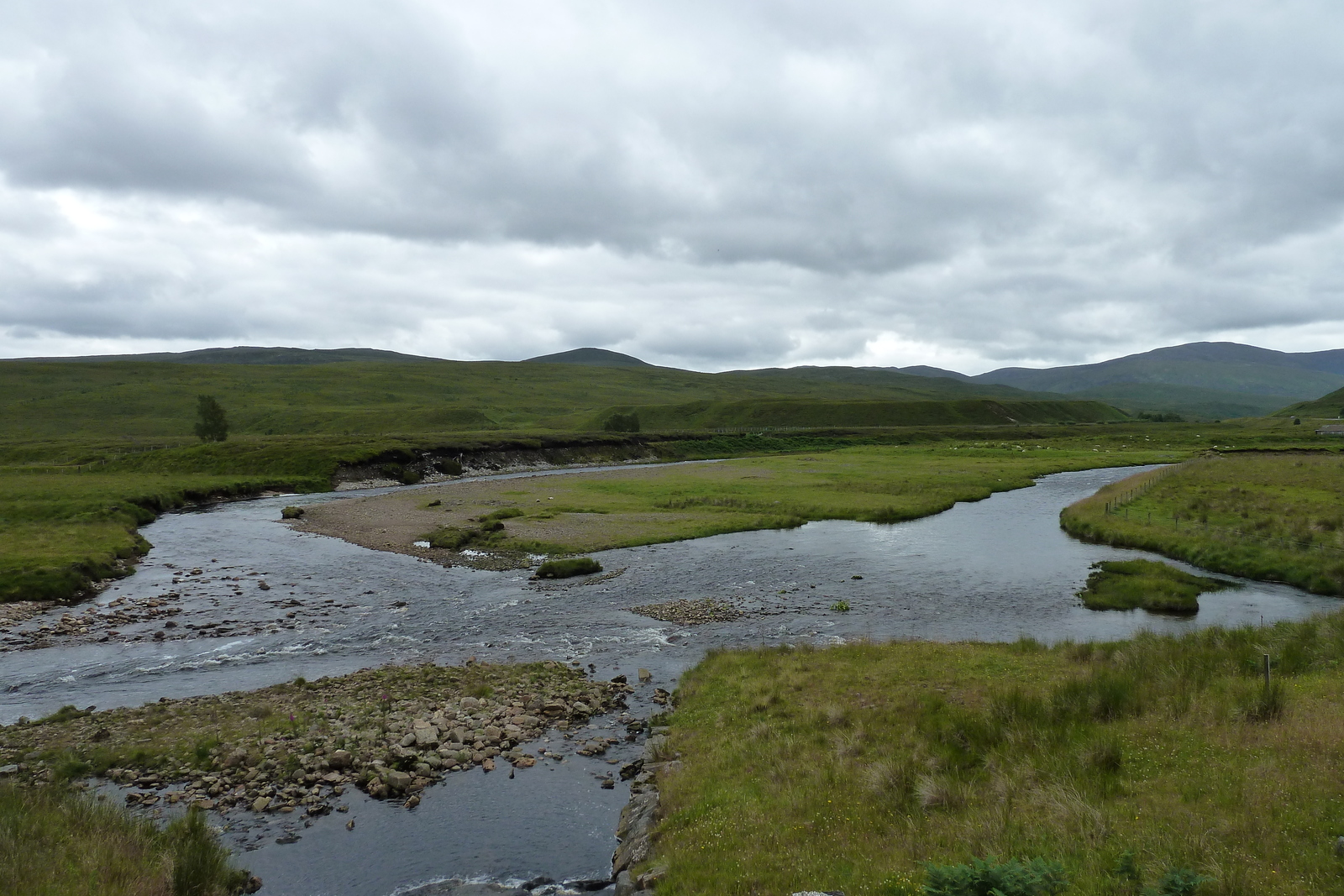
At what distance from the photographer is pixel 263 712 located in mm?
19641

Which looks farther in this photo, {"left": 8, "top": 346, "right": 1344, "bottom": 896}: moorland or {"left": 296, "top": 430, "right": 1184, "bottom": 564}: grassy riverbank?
{"left": 296, "top": 430, "right": 1184, "bottom": 564}: grassy riverbank

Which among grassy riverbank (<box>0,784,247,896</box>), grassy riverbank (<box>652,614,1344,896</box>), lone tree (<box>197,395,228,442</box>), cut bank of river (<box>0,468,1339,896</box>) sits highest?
lone tree (<box>197,395,228,442</box>)

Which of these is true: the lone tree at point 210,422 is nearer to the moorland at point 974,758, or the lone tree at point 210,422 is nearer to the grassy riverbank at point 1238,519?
the moorland at point 974,758

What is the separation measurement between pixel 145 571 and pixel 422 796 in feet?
112

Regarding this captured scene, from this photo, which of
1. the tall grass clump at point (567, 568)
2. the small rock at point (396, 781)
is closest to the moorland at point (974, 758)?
the small rock at point (396, 781)

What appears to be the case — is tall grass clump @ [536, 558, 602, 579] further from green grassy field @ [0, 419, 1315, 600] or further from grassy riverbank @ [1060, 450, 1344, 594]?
grassy riverbank @ [1060, 450, 1344, 594]

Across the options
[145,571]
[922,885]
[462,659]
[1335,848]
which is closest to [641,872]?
[922,885]

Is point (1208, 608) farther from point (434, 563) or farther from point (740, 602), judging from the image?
point (434, 563)

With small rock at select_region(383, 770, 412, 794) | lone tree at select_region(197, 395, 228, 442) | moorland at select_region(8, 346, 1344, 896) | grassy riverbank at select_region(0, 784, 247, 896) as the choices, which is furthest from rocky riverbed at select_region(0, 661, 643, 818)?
lone tree at select_region(197, 395, 228, 442)

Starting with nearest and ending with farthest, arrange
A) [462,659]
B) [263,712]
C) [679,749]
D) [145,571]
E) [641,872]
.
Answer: [641,872], [679,749], [263,712], [462,659], [145,571]

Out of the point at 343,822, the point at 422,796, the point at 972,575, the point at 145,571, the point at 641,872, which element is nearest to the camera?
the point at 641,872

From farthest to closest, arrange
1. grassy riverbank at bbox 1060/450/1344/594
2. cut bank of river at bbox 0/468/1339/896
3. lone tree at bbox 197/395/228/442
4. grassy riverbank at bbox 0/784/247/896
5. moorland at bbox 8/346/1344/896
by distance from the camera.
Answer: lone tree at bbox 197/395/228/442
grassy riverbank at bbox 1060/450/1344/594
cut bank of river at bbox 0/468/1339/896
grassy riverbank at bbox 0/784/247/896
moorland at bbox 8/346/1344/896

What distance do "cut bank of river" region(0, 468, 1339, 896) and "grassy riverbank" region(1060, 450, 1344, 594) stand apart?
1.98m

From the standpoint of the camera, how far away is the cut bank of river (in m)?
14.5
